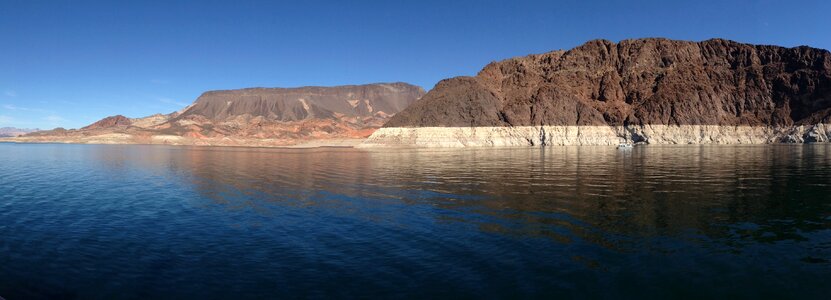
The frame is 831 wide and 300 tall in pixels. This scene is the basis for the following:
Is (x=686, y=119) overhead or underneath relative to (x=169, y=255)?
overhead

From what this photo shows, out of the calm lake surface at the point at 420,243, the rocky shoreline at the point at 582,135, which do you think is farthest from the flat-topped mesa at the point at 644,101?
the calm lake surface at the point at 420,243

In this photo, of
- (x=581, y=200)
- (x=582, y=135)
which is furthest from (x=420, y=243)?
(x=582, y=135)

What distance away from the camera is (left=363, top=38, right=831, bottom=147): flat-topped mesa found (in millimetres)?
146625

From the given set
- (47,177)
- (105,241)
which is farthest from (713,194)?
(47,177)

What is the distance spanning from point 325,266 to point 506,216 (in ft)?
32.9

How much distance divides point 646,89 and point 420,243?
168283mm

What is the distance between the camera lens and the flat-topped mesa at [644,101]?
5773 inches

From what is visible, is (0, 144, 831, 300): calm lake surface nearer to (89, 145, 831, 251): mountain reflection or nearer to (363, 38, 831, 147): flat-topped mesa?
(89, 145, 831, 251): mountain reflection

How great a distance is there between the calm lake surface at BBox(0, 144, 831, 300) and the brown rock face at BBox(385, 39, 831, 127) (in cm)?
12115

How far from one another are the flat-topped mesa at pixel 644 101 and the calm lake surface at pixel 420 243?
115823 mm

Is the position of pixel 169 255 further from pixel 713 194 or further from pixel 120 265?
pixel 713 194

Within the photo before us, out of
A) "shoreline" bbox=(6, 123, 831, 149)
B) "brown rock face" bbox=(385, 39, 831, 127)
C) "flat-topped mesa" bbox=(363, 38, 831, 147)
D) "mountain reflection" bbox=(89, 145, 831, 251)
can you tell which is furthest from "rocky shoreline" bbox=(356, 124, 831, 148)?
"mountain reflection" bbox=(89, 145, 831, 251)

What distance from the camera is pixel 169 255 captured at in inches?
582

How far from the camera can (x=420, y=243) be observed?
637 inches
